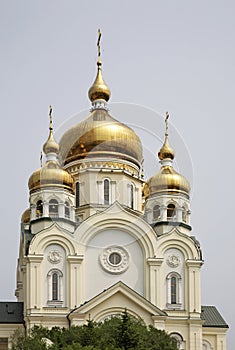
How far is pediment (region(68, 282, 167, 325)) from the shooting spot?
4953 centimetres

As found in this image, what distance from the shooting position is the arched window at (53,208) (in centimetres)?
5242

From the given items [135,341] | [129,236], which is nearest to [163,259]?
[129,236]

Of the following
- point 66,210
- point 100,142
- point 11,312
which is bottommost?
point 11,312

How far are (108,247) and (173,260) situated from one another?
10.3 ft

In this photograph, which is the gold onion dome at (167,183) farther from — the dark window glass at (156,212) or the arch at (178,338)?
the arch at (178,338)

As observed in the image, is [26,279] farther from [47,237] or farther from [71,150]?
[71,150]

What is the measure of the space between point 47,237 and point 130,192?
6440 mm

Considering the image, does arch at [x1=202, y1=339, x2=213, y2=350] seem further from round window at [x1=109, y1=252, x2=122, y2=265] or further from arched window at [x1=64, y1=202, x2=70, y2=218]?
arched window at [x1=64, y1=202, x2=70, y2=218]

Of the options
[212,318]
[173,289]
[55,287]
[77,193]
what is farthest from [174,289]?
[77,193]

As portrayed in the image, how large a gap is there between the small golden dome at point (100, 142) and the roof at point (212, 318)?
821 centimetres

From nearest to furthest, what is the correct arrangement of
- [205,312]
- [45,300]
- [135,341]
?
1. [135,341]
2. [45,300]
3. [205,312]

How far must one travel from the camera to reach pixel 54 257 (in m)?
51.1

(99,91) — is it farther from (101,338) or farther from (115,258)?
(101,338)

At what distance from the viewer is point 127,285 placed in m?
51.2
